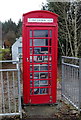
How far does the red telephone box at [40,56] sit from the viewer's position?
3.52 m

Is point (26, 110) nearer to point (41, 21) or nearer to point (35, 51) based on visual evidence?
point (35, 51)

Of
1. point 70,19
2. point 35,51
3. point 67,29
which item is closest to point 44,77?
point 35,51

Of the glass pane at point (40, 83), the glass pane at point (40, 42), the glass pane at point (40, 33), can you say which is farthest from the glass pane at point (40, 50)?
the glass pane at point (40, 83)

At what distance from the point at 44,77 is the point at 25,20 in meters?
1.57

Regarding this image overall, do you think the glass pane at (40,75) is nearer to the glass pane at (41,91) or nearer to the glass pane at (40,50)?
the glass pane at (41,91)

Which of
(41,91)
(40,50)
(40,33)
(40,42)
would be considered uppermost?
(40,33)

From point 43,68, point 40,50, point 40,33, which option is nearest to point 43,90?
point 43,68

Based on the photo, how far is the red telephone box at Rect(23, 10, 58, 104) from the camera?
3523mm

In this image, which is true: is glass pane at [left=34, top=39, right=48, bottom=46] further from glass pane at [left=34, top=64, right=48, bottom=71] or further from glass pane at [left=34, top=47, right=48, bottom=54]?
glass pane at [left=34, top=64, right=48, bottom=71]

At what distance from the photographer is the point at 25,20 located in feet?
11.5

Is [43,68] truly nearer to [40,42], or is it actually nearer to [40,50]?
[40,50]

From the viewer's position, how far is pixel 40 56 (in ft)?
12.0

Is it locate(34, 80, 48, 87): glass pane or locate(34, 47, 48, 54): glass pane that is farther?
locate(34, 80, 48, 87): glass pane

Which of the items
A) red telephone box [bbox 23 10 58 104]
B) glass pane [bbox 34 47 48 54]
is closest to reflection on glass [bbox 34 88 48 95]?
red telephone box [bbox 23 10 58 104]
